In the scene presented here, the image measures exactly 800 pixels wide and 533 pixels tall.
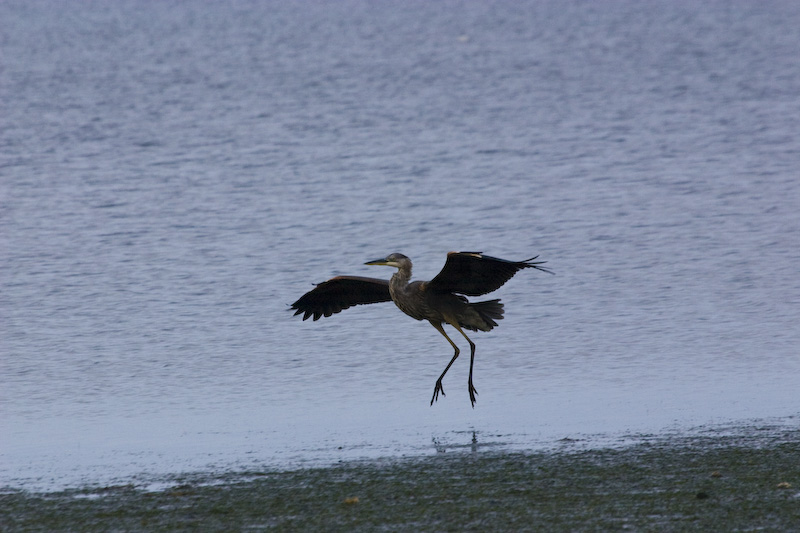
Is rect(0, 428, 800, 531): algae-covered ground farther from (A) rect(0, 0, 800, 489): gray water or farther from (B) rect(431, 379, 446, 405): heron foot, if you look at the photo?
(B) rect(431, 379, 446, 405): heron foot

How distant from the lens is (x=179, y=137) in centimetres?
2595

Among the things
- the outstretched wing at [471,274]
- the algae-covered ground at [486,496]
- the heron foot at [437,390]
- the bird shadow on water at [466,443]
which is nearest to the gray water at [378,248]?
the bird shadow on water at [466,443]

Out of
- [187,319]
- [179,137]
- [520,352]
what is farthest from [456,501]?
[179,137]

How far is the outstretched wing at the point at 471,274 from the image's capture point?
9406mm

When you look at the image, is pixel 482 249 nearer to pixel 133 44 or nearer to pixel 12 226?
pixel 12 226

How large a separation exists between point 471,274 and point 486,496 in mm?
2893

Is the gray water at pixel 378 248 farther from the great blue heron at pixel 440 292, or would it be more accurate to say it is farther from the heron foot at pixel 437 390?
the great blue heron at pixel 440 292

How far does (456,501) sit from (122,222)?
11552 millimetres

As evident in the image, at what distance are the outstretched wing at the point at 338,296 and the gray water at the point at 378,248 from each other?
1.72ft

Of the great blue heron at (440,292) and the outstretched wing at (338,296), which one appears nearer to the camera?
the great blue heron at (440,292)

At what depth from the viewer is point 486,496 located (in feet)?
23.5

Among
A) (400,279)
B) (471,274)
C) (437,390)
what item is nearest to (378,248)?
(400,279)

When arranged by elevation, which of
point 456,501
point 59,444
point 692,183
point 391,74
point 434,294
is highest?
point 391,74

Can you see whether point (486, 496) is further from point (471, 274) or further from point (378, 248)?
point (378, 248)
